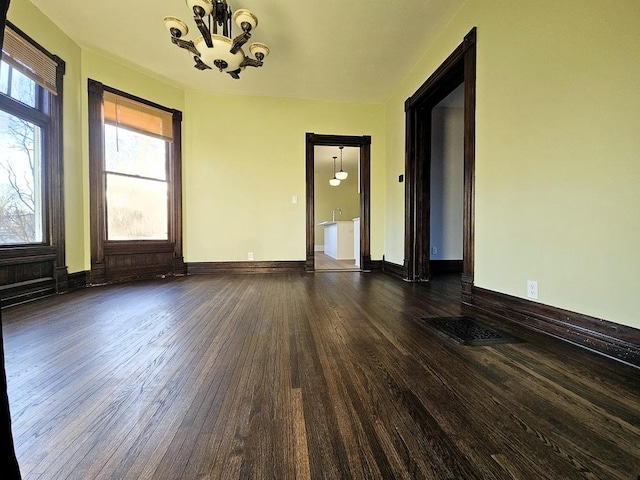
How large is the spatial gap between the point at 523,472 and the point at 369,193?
13.8 ft

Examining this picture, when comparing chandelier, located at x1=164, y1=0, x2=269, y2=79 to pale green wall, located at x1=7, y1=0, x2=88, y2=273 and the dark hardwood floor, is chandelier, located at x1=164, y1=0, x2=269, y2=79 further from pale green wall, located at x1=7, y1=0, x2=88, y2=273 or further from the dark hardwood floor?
the dark hardwood floor

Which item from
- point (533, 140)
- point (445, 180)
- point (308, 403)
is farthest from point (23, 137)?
point (445, 180)

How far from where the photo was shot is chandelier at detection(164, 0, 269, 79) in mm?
2424

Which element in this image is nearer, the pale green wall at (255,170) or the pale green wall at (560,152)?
the pale green wall at (560,152)

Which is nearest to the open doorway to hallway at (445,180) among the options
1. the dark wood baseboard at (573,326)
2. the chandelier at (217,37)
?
the dark wood baseboard at (573,326)

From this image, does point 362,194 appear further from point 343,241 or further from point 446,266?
point 343,241

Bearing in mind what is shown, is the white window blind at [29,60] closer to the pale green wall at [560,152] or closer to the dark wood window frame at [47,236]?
the dark wood window frame at [47,236]

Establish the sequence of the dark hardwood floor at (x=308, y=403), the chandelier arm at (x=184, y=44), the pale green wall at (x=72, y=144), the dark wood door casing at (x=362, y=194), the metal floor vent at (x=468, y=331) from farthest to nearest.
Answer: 1. the dark wood door casing at (x=362, y=194)
2. the pale green wall at (x=72, y=144)
3. the chandelier arm at (x=184, y=44)
4. the metal floor vent at (x=468, y=331)
5. the dark hardwood floor at (x=308, y=403)

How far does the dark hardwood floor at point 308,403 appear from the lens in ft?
2.77

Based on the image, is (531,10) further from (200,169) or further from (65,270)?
(65,270)

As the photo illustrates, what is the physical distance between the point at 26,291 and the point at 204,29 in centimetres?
284

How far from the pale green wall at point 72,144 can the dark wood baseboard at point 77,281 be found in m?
0.06

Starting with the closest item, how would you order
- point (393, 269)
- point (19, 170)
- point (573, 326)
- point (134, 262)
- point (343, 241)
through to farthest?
point (573, 326) → point (19, 170) → point (134, 262) → point (393, 269) → point (343, 241)

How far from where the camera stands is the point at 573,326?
5.64 feet
